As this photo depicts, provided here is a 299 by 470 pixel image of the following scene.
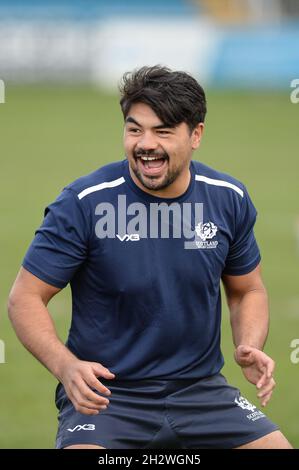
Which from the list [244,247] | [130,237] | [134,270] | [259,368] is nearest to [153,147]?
[130,237]

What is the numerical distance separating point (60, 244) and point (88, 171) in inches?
575

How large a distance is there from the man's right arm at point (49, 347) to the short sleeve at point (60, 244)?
0.05 m

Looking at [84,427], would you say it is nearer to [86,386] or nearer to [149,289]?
[86,386]

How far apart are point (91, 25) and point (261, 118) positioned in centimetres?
818

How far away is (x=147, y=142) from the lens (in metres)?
5.27

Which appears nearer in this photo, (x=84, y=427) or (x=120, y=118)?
(x=84, y=427)

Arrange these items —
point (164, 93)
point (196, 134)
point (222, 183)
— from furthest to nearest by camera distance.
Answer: point (222, 183) → point (196, 134) → point (164, 93)

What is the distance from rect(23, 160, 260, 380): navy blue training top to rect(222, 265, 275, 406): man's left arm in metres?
0.18

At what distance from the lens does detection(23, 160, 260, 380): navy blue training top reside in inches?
211

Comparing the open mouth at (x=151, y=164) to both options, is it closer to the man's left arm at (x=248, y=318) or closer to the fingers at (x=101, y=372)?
the man's left arm at (x=248, y=318)

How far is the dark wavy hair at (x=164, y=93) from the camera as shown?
17.4 ft

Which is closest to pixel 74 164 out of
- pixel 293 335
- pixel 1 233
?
pixel 1 233

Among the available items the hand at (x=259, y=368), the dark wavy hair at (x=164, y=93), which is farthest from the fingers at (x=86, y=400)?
the dark wavy hair at (x=164, y=93)

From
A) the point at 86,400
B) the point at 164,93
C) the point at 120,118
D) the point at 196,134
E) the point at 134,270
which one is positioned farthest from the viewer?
the point at 120,118
